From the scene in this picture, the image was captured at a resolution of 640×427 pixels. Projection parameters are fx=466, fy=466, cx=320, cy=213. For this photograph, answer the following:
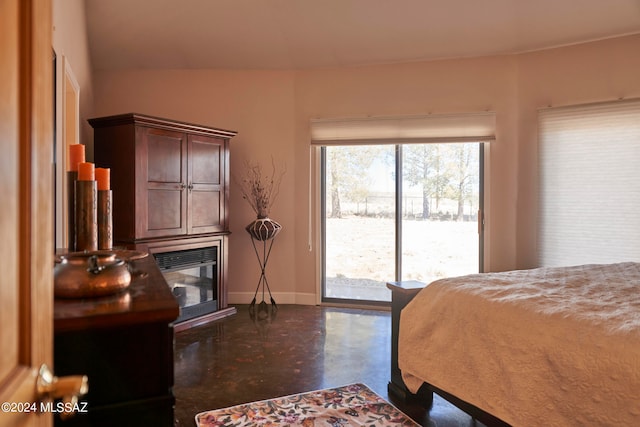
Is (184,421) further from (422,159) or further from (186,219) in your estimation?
(422,159)

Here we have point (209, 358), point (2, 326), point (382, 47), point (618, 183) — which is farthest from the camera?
point (382, 47)

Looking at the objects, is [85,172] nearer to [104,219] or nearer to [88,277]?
[104,219]

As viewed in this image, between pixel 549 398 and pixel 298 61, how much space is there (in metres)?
4.04

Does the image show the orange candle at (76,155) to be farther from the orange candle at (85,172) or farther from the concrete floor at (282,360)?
the concrete floor at (282,360)

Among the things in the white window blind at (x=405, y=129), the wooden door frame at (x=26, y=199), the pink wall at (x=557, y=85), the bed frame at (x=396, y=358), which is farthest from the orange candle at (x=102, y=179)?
the pink wall at (x=557, y=85)

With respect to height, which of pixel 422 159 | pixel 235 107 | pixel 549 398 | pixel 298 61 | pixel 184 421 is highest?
pixel 298 61

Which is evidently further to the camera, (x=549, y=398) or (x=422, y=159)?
(x=422, y=159)

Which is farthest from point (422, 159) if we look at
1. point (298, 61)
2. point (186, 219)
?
point (186, 219)

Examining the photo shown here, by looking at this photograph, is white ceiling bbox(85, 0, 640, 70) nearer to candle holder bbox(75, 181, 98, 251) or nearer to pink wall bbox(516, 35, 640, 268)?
pink wall bbox(516, 35, 640, 268)

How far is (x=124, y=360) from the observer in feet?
3.46

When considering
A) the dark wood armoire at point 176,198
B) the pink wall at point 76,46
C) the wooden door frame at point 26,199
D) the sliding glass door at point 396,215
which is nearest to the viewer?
the wooden door frame at point 26,199

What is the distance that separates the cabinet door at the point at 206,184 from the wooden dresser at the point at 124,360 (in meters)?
3.14

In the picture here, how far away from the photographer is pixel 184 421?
240 cm

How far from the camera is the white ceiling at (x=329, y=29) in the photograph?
3.95 m
